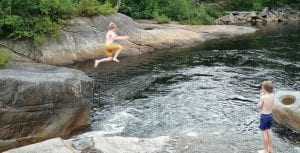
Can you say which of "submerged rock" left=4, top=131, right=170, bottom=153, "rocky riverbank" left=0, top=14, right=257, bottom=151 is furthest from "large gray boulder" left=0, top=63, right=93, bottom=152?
"submerged rock" left=4, top=131, right=170, bottom=153

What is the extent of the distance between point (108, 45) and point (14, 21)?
9.93 metres

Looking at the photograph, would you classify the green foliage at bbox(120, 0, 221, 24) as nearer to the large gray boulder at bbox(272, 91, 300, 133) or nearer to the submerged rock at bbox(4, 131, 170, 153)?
the large gray boulder at bbox(272, 91, 300, 133)

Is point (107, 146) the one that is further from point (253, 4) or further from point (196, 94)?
point (253, 4)

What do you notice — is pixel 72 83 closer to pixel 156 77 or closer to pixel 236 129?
pixel 236 129

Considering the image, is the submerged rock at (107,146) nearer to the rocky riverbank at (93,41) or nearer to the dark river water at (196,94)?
the dark river water at (196,94)

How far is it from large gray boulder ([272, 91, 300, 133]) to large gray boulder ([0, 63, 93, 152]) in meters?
6.74

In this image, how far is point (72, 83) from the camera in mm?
15586

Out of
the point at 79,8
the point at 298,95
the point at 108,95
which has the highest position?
the point at 79,8

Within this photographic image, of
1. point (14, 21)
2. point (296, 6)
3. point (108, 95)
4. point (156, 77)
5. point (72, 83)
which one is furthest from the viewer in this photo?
point (296, 6)

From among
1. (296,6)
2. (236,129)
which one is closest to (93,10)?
(236,129)

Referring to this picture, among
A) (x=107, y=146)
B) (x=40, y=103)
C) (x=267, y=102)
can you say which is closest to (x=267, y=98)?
(x=267, y=102)

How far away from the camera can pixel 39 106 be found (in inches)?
582

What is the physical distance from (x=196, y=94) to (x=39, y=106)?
299 inches

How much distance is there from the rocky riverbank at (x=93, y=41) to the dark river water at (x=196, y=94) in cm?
131
